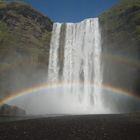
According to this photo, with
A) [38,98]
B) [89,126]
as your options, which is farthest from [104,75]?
[89,126]

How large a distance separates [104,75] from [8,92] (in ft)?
74.9

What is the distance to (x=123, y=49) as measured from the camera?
56781mm

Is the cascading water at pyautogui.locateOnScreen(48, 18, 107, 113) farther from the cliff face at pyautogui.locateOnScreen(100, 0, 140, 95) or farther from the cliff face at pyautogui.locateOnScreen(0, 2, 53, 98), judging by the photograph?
the cliff face at pyautogui.locateOnScreen(0, 2, 53, 98)

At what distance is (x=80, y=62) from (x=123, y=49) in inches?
468

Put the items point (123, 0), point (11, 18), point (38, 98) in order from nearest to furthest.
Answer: point (38, 98)
point (11, 18)
point (123, 0)

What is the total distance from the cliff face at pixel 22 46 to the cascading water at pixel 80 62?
128 inches

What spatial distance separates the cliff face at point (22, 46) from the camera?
61.0 m

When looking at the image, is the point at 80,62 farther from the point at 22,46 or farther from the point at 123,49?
the point at 22,46

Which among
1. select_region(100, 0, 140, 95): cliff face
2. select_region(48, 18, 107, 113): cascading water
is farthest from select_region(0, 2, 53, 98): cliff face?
select_region(100, 0, 140, 95): cliff face

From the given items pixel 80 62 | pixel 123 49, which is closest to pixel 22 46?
pixel 80 62

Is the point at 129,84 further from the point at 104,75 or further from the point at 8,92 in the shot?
the point at 8,92

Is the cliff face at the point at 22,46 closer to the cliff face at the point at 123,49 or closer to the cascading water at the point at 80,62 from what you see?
the cascading water at the point at 80,62

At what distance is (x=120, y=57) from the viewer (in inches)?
2254

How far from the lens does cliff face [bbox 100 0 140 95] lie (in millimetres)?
54562
